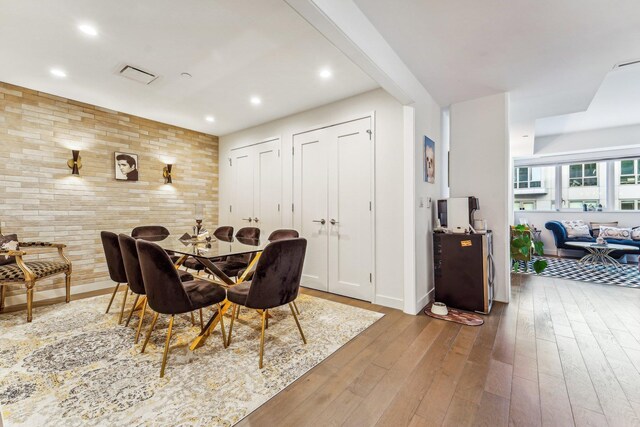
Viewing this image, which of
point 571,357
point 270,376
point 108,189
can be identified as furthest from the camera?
point 108,189

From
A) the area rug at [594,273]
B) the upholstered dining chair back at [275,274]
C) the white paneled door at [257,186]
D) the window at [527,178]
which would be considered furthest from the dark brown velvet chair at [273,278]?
the window at [527,178]

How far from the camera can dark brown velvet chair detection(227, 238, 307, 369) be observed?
1981mm

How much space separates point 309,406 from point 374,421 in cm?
37

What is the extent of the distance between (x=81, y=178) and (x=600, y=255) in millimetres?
9055

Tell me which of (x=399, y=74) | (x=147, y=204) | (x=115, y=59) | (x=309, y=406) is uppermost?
(x=115, y=59)

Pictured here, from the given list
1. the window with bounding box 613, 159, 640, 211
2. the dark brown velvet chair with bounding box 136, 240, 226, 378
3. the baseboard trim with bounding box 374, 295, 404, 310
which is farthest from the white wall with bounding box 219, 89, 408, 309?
the window with bounding box 613, 159, 640, 211

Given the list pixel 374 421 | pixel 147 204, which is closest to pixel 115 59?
pixel 147 204

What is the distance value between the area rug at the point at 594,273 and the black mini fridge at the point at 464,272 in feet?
7.94

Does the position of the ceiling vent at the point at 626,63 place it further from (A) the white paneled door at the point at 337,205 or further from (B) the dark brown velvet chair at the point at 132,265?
(B) the dark brown velvet chair at the point at 132,265

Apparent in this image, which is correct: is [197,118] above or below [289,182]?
above

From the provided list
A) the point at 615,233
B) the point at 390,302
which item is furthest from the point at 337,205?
the point at 615,233

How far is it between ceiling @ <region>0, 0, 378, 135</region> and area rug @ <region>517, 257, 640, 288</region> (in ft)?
15.0

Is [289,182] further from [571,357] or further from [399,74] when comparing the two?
[571,357]

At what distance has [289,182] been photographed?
13.8 feet
